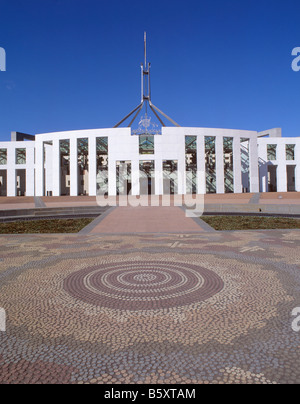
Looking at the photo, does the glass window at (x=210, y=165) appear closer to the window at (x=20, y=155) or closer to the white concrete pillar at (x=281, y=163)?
the white concrete pillar at (x=281, y=163)

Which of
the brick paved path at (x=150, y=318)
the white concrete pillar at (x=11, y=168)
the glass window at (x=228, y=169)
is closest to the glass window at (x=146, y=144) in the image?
the glass window at (x=228, y=169)

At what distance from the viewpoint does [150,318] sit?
12.6 ft

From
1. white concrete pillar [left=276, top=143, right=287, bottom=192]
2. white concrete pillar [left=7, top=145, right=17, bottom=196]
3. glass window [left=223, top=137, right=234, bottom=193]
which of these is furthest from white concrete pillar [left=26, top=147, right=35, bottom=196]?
white concrete pillar [left=276, top=143, right=287, bottom=192]

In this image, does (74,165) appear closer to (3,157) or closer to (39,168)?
(39,168)

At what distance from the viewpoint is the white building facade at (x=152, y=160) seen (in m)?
43.9

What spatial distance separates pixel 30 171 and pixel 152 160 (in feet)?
84.4

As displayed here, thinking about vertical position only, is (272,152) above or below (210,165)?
A: above

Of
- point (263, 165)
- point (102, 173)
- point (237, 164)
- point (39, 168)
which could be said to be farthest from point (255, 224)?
point (39, 168)

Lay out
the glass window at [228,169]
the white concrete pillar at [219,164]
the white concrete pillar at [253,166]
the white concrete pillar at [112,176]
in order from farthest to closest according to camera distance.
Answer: the glass window at [228,169]
the white concrete pillar at [253,166]
the white concrete pillar at [219,164]
the white concrete pillar at [112,176]

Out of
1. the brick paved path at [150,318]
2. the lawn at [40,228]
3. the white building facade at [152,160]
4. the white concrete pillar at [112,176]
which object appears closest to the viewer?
the brick paved path at [150,318]

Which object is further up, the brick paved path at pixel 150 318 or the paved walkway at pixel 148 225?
the paved walkway at pixel 148 225
